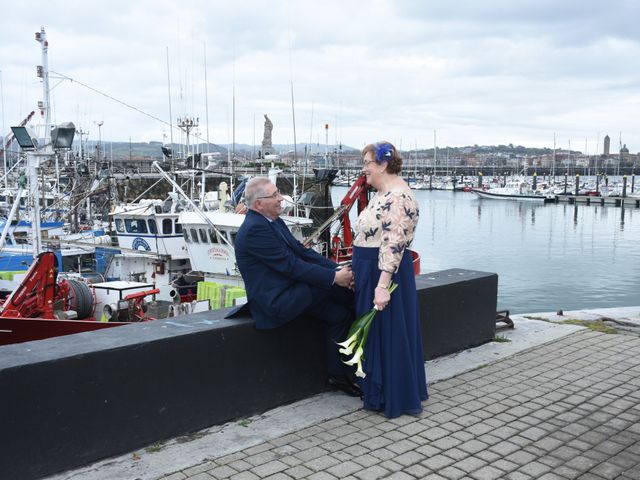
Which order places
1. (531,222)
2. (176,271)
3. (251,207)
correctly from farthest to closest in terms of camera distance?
1. (531,222)
2. (176,271)
3. (251,207)

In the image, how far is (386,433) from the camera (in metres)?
4.21

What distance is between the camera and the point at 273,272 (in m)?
4.32

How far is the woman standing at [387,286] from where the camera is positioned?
171 inches

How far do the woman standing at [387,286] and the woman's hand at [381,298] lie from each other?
0.02 m

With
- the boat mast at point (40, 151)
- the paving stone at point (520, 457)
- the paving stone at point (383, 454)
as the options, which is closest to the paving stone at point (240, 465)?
the paving stone at point (383, 454)

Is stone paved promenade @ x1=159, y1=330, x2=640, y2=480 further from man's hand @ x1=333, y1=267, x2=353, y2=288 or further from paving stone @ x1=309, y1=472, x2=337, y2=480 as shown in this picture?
man's hand @ x1=333, y1=267, x2=353, y2=288

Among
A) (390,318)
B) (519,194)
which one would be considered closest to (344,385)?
(390,318)

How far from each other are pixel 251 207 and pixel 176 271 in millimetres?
16219

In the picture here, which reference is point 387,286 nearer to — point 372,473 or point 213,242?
point 372,473

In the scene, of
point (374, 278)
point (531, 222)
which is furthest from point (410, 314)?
point (531, 222)

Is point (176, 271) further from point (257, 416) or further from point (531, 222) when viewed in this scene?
point (531, 222)

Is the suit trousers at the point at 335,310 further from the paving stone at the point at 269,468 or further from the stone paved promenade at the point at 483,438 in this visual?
the paving stone at the point at 269,468

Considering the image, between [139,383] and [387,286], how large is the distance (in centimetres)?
162

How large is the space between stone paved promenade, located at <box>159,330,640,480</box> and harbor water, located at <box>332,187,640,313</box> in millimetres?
19161
